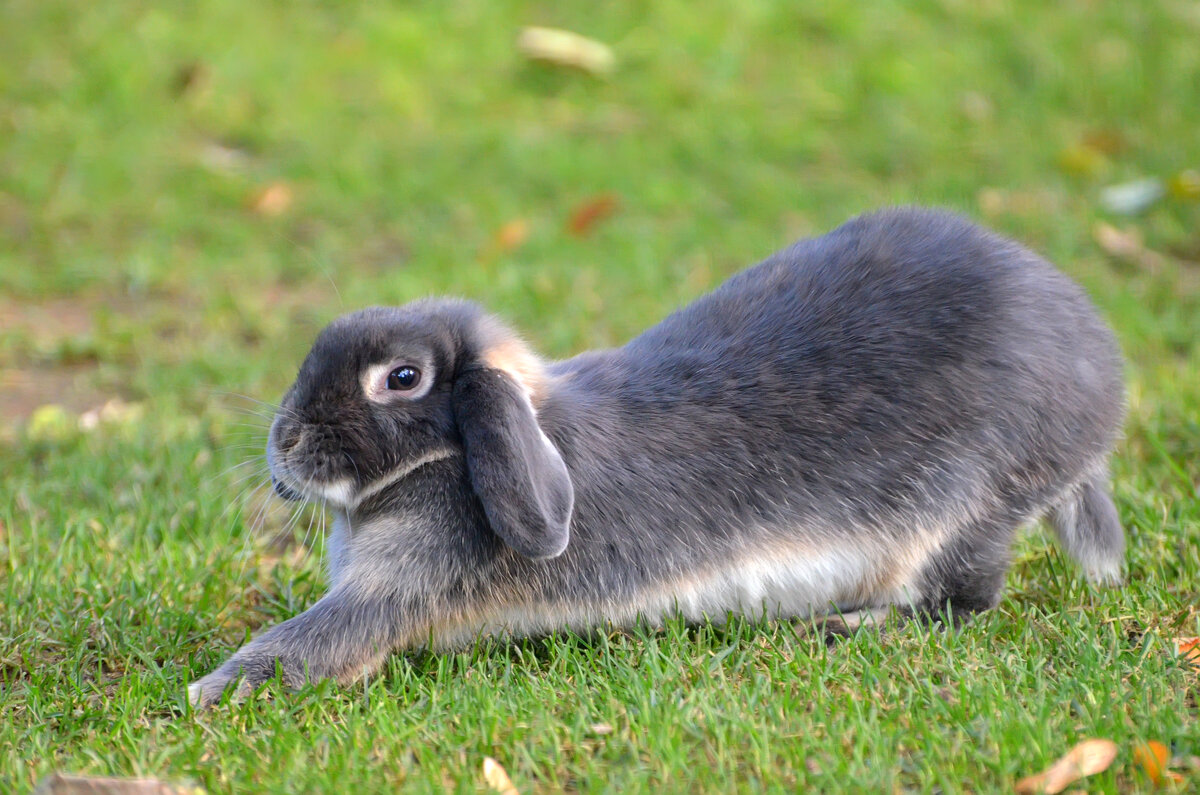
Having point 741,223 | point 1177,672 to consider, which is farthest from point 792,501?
point 741,223

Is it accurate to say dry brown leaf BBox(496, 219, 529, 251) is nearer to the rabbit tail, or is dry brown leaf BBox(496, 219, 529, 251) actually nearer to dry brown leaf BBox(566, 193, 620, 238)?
dry brown leaf BBox(566, 193, 620, 238)

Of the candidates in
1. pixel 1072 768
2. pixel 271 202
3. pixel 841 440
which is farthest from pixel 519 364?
pixel 271 202

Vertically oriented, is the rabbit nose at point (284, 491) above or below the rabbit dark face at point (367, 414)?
below

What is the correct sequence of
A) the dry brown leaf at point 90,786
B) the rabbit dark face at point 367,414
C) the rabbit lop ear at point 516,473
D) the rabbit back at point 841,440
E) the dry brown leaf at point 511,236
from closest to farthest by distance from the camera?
the dry brown leaf at point 90,786 → the rabbit lop ear at point 516,473 → the rabbit dark face at point 367,414 → the rabbit back at point 841,440 → the dry brown leaf at point 511,236

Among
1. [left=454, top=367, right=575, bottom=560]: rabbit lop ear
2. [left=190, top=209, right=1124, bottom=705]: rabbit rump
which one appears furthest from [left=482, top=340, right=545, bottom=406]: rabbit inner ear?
[left=454, top=367, right=575, bottom=560]: rabbit lop ear

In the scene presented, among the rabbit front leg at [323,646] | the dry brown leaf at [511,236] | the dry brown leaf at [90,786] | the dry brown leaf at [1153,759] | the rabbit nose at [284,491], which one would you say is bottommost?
the dry brown leaf at [511,236]

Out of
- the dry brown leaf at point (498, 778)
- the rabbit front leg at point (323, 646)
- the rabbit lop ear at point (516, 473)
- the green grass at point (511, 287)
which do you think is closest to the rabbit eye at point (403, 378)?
the rabbit lop ear at point (516, 473)

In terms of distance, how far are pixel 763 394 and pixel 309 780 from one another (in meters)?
1.38

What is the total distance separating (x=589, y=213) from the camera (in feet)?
22.2

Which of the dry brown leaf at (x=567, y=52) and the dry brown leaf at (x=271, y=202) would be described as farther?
the dry brown leaf at (x=567, y=52)

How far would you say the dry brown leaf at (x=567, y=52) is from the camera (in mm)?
7969

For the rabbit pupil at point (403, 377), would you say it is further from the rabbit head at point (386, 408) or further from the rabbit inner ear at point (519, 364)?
the rabbit inner ear at point (519, 364)

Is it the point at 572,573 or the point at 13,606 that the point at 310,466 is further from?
the point at 13,606

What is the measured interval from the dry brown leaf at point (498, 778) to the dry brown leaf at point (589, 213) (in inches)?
170
